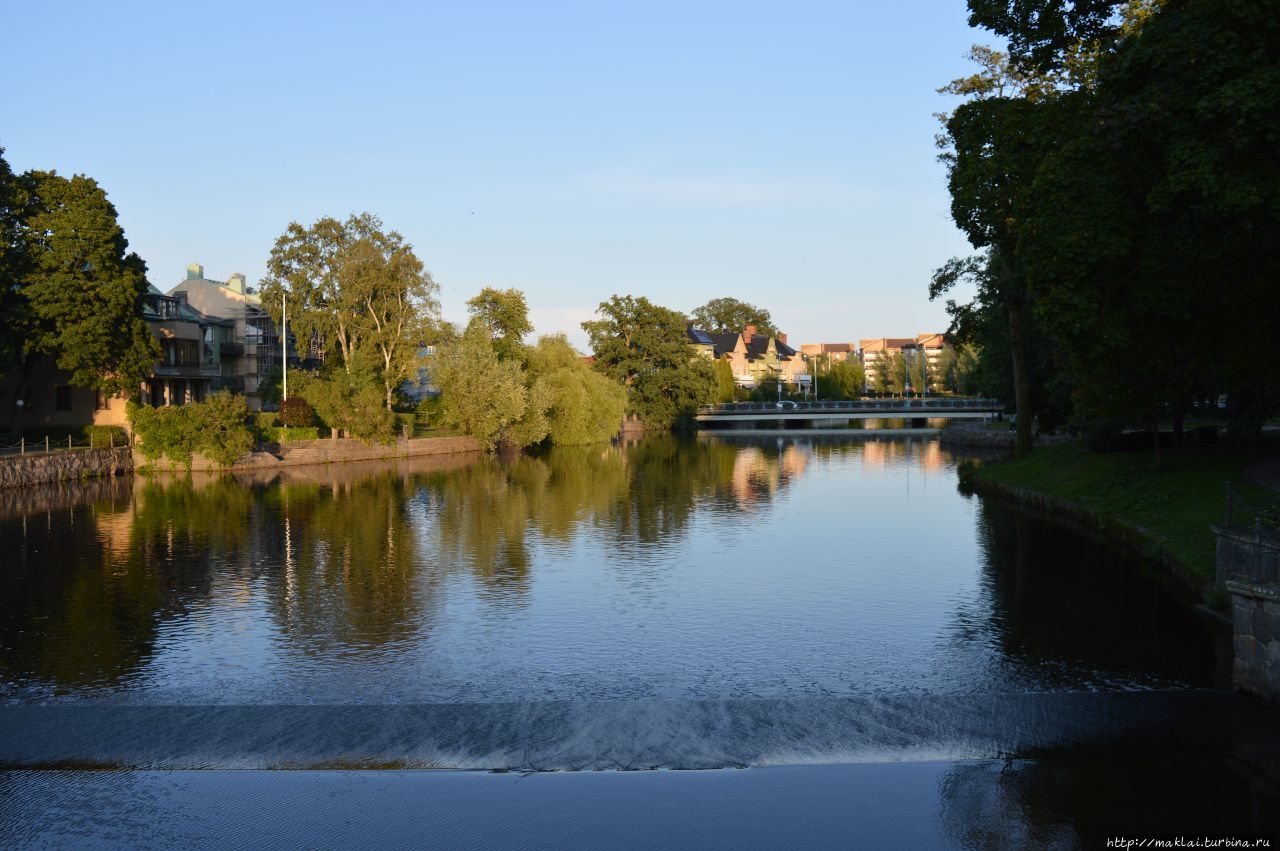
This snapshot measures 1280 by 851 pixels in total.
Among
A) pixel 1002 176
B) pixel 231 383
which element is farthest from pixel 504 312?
pixel 1002 176

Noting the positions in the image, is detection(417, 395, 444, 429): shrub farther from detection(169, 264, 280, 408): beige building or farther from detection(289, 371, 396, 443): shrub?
detection(169, 264, 280, 408): beige building

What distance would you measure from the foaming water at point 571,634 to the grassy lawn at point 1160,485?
1672 millimetres

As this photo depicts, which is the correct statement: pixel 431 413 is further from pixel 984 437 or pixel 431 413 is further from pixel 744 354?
pixel 744 354

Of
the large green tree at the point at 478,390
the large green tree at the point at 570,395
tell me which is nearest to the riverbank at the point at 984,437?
the large green tree at the point at 570,395

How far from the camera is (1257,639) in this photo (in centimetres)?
1445

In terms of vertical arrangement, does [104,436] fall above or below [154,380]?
below

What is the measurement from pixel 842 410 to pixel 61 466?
8357cm

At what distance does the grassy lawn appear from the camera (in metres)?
25.7

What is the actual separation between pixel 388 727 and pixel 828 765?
5.71 meters

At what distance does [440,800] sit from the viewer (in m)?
11.5

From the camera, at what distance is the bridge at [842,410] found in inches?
4589

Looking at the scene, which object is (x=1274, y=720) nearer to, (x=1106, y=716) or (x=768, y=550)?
(x=1106, y=716)

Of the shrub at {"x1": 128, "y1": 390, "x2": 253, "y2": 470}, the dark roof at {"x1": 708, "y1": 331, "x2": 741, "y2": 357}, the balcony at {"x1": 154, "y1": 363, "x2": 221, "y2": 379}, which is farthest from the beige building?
the dark roof at {"x1": 708, "y1": 331, "x2": 741, "y2": 357}

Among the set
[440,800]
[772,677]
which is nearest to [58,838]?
[440,800]
